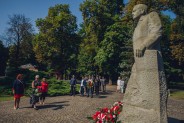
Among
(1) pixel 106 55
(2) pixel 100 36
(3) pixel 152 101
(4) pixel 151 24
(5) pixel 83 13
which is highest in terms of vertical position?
(5) pixel 83 13

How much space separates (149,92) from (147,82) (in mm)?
295

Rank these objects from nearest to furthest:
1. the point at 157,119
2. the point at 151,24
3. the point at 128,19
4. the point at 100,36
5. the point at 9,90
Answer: the point at 157,119
the point at 151,24
the point at 9,90
the point at 128,19
the point at 100,36

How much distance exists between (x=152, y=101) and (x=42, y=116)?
276 inches

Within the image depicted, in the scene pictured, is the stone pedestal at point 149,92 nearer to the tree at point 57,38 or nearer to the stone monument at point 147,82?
the stone monument at point 147,82

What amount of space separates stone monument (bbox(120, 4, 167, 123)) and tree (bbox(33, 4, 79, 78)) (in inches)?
1510

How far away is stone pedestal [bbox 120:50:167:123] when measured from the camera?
6.51m

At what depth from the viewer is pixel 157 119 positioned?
641 centimetres

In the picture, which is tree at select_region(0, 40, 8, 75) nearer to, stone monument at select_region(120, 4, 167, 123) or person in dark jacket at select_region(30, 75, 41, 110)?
person in dark jacket at select_region(30, 75, 41, 110)

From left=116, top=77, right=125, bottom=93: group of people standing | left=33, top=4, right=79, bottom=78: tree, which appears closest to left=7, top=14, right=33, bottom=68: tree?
left=33, top=4, right=79, bottom=78: tree

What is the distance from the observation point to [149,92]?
21.8 feet

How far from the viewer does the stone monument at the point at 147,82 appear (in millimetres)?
6547

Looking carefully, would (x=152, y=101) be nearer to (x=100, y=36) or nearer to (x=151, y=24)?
(x=151, y=24)

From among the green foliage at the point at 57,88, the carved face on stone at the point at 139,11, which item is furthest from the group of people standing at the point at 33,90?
the carved face on stone at the point at 139,11

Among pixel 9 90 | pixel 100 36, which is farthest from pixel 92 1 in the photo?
pixel 9 90
